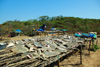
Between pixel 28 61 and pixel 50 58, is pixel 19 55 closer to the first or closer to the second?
pixel 28 61

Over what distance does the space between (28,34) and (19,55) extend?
11090 mm

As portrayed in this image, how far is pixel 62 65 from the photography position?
12.9 feet

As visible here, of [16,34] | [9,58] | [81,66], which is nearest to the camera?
[9,58]

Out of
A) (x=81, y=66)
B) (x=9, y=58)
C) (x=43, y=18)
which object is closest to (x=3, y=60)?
(x=9, y=58)

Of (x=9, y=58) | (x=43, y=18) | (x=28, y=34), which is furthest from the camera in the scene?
(x=43, y=18)

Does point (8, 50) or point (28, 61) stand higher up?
point (8, 50)

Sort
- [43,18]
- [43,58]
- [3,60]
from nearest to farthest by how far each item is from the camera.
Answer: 1. [3,60]
2. [43,58]
3. [43,18]

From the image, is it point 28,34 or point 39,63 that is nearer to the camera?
point 39,63

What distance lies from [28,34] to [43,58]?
37.4 ft

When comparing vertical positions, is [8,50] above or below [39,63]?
→ above

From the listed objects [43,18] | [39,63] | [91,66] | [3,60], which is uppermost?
[43,18]

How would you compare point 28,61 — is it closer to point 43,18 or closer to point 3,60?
point 3,60

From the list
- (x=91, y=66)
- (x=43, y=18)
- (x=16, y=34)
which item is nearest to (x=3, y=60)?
(x=91, y=66)

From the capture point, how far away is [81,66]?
151 inches
